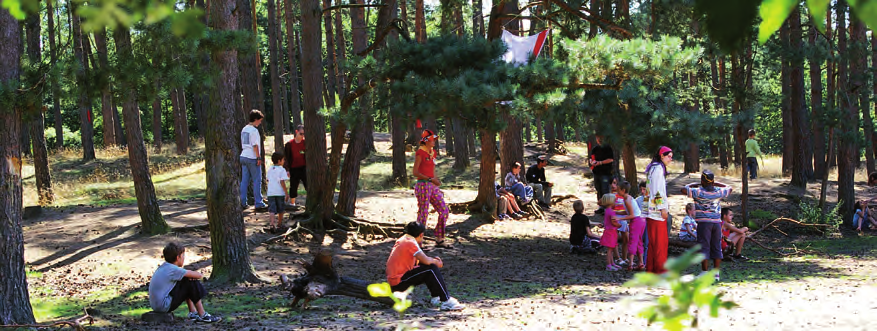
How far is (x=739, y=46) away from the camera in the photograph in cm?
107

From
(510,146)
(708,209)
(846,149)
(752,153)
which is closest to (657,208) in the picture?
(708,209)

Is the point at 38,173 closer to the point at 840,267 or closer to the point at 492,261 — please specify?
the point at 492,261

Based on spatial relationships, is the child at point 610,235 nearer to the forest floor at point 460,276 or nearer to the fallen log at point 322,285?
the forest floor at point 460,276

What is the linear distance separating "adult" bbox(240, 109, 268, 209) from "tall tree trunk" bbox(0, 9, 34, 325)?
570 centimetres

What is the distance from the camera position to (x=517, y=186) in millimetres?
15602

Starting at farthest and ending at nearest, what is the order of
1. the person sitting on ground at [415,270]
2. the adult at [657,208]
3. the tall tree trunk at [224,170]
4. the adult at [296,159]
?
the adult at [296,159] < the adult at [657,208] < the tall tree trunk at [224,170] < the person sitting on ground at [415,270]

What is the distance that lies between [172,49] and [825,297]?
7405 mm

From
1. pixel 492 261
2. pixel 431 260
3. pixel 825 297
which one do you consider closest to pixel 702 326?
pixel 825 297

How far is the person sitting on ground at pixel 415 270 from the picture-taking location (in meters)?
7.94

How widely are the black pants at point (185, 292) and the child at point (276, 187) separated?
14.1ft

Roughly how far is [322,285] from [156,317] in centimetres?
160

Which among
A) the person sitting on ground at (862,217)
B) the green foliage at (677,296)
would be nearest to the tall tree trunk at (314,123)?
the person sitting on ground at (862,217)

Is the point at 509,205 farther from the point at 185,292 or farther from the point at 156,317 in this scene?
the point at 156,317

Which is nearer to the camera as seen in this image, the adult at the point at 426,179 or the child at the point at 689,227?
the adult at the point at 426,179
